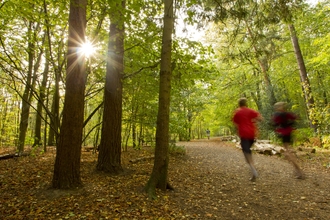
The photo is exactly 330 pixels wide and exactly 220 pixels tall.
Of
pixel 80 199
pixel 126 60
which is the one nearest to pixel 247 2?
pixel 126 60

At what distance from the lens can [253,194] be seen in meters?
4.56

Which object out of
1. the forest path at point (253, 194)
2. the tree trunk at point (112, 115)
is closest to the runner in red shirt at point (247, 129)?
the forest path at point (253, 194)

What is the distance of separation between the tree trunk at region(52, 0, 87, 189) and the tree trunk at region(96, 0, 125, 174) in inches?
51.6

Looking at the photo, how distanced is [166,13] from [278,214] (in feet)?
15.1

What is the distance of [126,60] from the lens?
7.18 m

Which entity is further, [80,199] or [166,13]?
[166,13]

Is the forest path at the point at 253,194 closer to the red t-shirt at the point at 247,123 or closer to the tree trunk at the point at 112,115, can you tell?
the red t-shirt at the point at 247,123

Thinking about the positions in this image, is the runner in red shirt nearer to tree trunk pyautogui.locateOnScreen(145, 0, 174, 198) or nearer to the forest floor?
the forest floor

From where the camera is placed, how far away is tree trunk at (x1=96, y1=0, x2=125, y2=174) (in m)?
5.81

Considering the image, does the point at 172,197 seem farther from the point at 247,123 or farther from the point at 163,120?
the point at 247,123

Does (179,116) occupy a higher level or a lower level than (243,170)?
higher

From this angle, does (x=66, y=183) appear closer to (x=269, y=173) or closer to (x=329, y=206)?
(x=329, y=206)

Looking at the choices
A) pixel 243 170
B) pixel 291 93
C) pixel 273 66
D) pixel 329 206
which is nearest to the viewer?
pixel 329 206

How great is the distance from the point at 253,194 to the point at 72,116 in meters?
4.43
